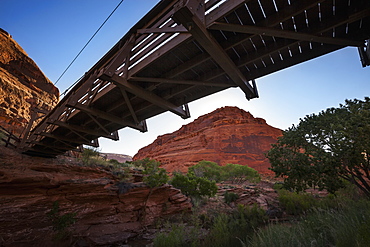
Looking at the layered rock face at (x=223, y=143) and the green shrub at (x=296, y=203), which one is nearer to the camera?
the green shrub at (x=296, y=203)

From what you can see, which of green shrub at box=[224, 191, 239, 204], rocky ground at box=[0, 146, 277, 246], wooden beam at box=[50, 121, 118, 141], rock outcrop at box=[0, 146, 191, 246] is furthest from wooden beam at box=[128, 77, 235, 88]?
green shrub at box=[224, 191, 239, 204]

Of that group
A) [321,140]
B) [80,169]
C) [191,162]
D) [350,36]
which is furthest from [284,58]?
[191,162]

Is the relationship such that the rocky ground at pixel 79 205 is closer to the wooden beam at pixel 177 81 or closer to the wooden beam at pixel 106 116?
the wooden beam at pixel 106 116

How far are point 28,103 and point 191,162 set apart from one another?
43938mm

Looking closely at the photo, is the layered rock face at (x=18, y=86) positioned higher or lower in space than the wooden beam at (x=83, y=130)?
higher

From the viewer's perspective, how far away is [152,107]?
7234 millimetres

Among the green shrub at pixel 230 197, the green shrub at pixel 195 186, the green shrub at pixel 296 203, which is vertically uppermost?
the green shrub at pixel 195 186

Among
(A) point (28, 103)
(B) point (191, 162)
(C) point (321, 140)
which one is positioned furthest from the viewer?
(B) point (191, 162)

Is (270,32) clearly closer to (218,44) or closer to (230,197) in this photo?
(218,44)

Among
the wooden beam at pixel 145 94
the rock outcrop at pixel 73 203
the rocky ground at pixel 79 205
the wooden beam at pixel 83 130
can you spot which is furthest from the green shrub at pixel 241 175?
the wooden beam at pixel 145 94

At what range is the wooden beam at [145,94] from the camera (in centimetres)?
494

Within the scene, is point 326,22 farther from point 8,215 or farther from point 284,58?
point 8,215

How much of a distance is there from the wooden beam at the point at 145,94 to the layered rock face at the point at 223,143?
51.0 meters

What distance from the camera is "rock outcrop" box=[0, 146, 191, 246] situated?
904cm
